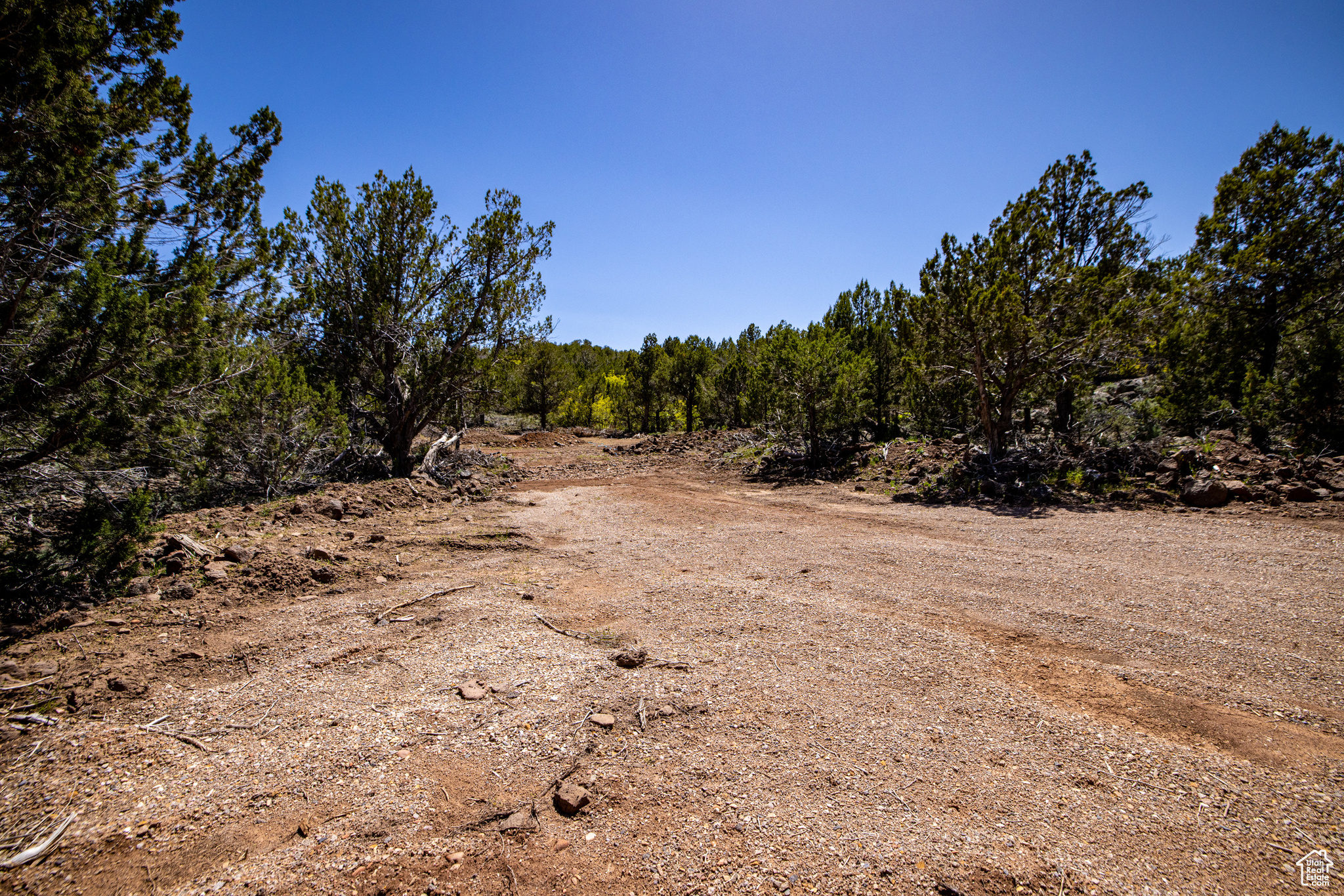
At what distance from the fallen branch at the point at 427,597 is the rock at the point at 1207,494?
11346mm

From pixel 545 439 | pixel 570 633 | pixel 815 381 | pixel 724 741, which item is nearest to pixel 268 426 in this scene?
pixel 570 633

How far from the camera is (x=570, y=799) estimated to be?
93.4 inches

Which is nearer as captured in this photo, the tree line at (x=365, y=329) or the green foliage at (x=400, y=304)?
the tree line at (x=365, y=329)

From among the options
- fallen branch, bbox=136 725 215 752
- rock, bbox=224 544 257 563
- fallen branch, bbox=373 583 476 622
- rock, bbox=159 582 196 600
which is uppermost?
rock, bbox=224 544 257 563

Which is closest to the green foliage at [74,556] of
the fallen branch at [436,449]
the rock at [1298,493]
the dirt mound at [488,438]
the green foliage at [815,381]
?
the fallen branch at [436,449]

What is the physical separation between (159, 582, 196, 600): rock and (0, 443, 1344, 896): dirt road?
0.21 m

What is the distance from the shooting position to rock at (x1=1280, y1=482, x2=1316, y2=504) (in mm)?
7938

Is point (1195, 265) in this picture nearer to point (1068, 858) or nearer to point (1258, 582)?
point (1258, 582)

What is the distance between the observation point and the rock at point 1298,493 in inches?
313

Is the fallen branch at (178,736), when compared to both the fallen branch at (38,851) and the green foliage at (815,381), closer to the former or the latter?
the fallen branch at (38,851)

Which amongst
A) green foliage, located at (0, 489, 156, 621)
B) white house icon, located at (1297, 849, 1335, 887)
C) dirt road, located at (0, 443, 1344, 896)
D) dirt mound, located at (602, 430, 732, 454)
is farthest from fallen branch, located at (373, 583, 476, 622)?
dirt mound, located at (602, 430, 732, 454)

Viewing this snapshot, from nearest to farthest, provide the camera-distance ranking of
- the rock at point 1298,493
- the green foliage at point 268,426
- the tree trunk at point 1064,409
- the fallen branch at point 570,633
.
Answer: the fallen branch at point 570,633, the green foliage at point 268,426, the rock at point 1298,493, the tree trunk at point 1064,409

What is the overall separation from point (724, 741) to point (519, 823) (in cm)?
111

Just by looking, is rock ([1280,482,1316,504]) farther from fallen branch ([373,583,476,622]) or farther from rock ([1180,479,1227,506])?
fallen branch ([373,583,476,622])
